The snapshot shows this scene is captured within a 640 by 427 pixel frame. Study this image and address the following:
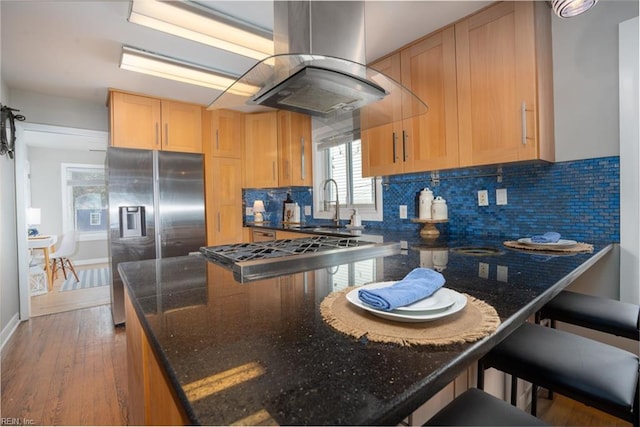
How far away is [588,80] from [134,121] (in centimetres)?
372

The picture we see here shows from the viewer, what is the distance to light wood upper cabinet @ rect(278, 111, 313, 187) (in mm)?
3572

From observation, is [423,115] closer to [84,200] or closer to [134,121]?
[134,121]

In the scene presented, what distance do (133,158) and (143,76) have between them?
2.71 ft

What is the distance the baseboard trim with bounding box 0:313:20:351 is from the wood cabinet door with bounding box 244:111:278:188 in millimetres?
2593

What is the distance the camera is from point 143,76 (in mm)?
2707

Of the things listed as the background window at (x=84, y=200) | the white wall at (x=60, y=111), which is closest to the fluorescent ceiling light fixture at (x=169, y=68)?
the white wall at (x=60, y=111)

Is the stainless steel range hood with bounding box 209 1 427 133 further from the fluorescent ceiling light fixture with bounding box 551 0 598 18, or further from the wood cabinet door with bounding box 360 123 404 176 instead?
the fluorescent ceiling light fixture with bounding box 551 0 598 18

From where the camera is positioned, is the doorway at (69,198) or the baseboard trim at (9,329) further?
the doorway at (69,198)

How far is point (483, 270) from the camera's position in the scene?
1.05 m

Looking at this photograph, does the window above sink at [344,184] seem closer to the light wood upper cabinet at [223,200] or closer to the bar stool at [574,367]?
the light wood upper cabinet at [223,200]

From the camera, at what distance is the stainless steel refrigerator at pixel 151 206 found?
2979mm

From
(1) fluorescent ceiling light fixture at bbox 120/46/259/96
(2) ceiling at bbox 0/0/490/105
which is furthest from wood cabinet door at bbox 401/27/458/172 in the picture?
(1) fluorescent ceiling light fixture at bbox 120/46/259/96

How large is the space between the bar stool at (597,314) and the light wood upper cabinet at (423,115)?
972 mm

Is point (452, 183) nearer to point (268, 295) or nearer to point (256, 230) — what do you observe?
point (268, 295)
